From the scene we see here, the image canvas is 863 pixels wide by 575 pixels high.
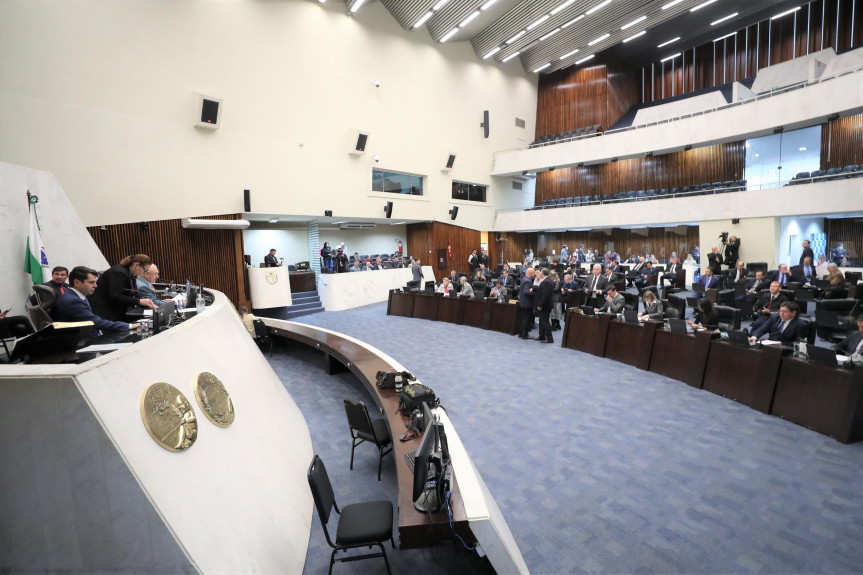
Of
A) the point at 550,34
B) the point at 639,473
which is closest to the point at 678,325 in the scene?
the point at 639,473

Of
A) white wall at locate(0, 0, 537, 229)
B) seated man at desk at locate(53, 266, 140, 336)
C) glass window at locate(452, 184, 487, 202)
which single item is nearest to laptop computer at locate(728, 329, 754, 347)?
seated man at desk at locate(53, 266, 140, 336)

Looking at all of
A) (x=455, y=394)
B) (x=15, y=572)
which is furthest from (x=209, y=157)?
(x=15, y=572)

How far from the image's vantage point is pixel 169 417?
209 cm

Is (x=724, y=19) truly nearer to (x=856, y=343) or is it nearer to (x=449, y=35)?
(x=449, y=35)

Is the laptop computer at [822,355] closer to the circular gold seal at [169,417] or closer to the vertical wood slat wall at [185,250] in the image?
the circular gold seal at [169,417]

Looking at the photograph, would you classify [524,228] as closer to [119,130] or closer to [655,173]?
[655,173]

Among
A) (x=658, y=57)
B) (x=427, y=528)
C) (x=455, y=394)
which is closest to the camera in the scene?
(x=427, y=528)

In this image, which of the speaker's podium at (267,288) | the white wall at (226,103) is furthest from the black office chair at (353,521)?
the speaker's podium at (267,288)

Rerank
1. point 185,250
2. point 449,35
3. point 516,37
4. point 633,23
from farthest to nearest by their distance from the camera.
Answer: point 516,37
point 633,23
point 449,35
point 185,250

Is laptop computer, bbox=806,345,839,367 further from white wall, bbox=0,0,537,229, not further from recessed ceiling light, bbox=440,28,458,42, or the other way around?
recessed ceiling light, bbox=440,28,458,42

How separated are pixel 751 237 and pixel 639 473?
13.9 meters

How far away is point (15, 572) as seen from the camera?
5.65 ft

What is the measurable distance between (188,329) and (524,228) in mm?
18416

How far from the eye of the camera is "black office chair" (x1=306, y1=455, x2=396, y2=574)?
2.40 meters
